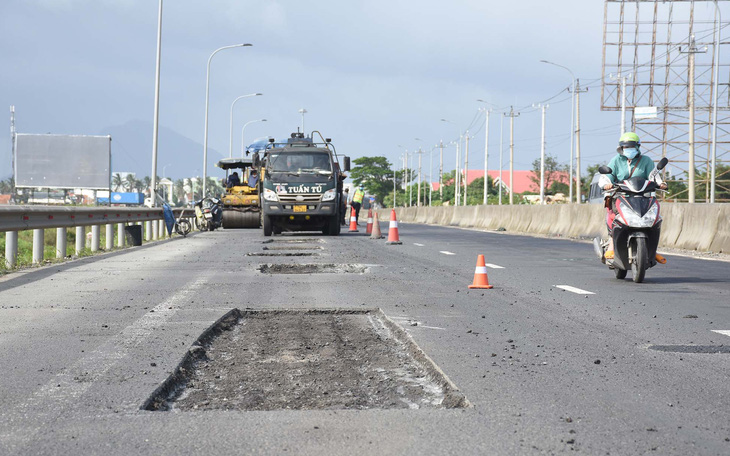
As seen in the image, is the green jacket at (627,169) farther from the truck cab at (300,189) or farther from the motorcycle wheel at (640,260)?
the truck cab at (300,189)

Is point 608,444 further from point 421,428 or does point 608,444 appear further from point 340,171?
point 340,171

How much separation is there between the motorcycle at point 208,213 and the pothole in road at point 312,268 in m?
18.6

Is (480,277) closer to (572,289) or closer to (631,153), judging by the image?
(572,289)

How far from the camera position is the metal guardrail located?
13.7 m

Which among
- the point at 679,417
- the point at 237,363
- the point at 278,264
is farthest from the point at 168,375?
the point at 278,264

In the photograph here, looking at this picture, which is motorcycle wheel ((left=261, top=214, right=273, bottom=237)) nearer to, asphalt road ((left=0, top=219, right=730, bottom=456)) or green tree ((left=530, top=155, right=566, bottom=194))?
asphalt road ((left=0, top=219, right=730, bottom=456))

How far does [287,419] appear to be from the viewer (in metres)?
4.20

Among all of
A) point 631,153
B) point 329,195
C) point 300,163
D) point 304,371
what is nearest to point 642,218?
point 631,153

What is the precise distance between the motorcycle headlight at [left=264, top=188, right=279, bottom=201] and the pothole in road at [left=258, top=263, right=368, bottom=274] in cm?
1175

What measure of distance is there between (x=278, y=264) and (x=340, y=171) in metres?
13.4

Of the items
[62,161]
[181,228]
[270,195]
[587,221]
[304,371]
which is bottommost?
[304,371]

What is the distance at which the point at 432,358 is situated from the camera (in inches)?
225

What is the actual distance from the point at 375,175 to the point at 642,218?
14908 cm

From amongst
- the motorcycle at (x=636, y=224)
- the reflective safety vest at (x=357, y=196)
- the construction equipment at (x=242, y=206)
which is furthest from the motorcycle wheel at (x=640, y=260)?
the reflective safety vest at (x=357, y=196)
